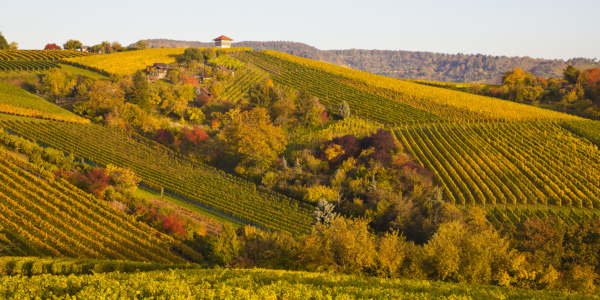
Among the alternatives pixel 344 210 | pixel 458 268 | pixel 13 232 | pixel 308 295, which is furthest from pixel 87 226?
pixel 458 268

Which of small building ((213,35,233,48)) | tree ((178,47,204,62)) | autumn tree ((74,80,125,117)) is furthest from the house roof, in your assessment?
small building ((213,35,233,48))

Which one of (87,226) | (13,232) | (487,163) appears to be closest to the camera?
(13,232)

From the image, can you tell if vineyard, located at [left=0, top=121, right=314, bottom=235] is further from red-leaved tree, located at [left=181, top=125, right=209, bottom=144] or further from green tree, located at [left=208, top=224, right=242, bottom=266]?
green tree, located at [left=208, top=224, right=242, bottom=266]

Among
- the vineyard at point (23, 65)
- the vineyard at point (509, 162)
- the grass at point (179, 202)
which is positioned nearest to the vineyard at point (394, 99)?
the vineyard at point (509, 162)

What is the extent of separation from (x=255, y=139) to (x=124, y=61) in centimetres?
5961

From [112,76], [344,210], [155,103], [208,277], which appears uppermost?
[112,76]

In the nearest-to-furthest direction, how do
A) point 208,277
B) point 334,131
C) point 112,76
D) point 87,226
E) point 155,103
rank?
point 208,277, point 87,226, point 334,131, point 155,103, point 112,76

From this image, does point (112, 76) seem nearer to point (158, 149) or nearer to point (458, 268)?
point (158, 149)

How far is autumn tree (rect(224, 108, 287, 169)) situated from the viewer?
5307 cm

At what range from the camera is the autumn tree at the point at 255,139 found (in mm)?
53072

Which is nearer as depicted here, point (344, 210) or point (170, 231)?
point (170, 231)

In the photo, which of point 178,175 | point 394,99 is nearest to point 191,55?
point 394,99

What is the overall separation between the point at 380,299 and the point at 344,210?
2423cm

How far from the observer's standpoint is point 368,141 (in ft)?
173
